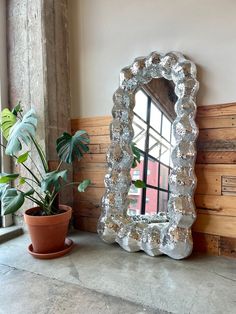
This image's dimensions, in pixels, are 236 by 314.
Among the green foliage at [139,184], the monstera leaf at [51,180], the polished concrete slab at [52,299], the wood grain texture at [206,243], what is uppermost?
the monstera leaf at [51,180]

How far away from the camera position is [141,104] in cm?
205

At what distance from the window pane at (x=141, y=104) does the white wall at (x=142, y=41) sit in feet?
0.88

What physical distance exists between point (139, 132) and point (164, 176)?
1.37 feet

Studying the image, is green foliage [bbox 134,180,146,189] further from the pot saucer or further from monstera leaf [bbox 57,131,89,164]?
the pot saucer

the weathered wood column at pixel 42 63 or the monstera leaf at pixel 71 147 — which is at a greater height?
the weathered wood column at pixel 42 63

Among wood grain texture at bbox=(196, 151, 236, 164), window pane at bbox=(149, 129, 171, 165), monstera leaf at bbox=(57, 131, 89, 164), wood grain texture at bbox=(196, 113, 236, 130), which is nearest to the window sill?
monstera leaf at bbox=(57, 131, 89, 164)

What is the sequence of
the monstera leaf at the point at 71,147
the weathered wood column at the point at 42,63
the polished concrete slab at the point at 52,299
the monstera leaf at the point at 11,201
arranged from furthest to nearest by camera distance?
the weathered wood column at the point at 42,63
the monstera leaf at the point at 71,147
the monstera leaf at the point at 11,201
the polished concrete slab at the point at 52,299

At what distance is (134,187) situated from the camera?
205 centimetres

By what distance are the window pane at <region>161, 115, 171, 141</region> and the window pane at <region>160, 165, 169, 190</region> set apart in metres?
0.24

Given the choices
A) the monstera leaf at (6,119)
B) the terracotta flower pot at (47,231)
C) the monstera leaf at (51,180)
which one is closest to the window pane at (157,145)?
the monstera leaf at (51,180)

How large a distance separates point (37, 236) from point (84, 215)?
0.64 meters

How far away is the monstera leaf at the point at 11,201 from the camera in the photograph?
160 cm

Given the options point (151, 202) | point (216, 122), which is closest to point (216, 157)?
point (216, 122)

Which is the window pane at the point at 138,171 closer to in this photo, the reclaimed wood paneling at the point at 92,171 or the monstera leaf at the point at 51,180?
the reclaimed wood paneling at the point at 92,171
